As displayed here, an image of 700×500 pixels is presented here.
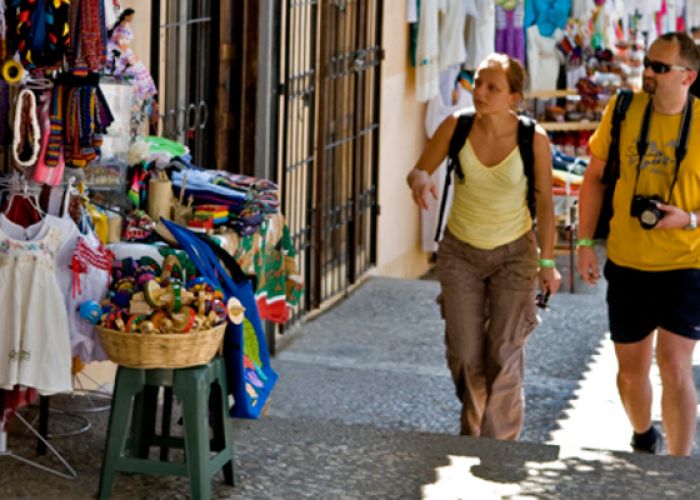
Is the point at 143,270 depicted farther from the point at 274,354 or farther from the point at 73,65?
the point at 274,354

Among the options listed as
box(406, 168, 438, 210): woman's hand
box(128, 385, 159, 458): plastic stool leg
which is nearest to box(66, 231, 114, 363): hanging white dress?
box(128, 385, 159, 458): plastic stool leg

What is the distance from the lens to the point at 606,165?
6.95m

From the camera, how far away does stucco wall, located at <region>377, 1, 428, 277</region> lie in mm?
12633

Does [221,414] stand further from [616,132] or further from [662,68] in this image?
[662,68]

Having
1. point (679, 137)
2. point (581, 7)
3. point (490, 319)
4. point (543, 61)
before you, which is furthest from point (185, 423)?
point (543, 61)

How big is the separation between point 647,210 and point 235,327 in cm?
187

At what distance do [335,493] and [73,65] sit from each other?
1867mm

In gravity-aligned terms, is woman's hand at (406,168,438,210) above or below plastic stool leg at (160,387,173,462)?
above

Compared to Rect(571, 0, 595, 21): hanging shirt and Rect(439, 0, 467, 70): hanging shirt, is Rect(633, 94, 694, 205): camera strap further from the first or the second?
Rect(571, 0, 595, 21): hanging shirt

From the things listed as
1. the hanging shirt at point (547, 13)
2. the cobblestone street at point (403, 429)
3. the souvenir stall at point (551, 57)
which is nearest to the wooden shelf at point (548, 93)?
the souvenir stall at point (551, 57)

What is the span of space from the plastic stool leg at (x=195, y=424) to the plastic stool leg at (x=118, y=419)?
0.48 ft

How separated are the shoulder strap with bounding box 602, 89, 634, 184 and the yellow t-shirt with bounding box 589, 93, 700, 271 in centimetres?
2

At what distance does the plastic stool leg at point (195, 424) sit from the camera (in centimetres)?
540

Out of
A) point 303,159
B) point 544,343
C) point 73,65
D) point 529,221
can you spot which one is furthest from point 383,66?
point 73,65
